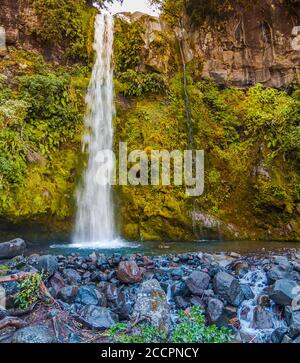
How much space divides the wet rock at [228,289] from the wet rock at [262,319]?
0.96 feet

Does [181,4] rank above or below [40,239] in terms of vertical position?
above

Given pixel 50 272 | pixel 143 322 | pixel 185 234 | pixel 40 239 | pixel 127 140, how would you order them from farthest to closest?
pixel 127 140 < pixel 185 234 < pixel 40 239 < pixel 50 272 < pixel 143 322

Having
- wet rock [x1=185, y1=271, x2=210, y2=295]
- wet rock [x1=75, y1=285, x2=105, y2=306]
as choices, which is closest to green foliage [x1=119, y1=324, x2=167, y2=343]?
wet rock [x1=75, y1=285, x2=105, y2=306]

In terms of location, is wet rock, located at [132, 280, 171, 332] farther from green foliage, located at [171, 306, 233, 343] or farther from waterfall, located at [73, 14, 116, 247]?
waterfall, located at [73, 14, 116, 247]

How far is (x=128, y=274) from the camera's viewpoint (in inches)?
181

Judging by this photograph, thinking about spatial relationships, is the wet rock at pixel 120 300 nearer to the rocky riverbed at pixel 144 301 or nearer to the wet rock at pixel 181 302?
the rocky riverbed at pixel 144 301

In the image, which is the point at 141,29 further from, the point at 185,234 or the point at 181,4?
the point at 185,234

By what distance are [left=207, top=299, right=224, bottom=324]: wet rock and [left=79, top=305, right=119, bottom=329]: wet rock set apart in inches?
47.4

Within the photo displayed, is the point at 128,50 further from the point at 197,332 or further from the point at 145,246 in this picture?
the point at 197,332

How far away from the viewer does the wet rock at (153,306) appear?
11.7ft

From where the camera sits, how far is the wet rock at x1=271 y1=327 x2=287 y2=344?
11.1ft

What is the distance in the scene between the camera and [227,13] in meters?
13.1
